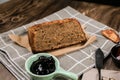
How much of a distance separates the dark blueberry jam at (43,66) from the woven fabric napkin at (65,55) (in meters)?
0.07

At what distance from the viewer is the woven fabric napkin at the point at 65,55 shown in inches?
35.9

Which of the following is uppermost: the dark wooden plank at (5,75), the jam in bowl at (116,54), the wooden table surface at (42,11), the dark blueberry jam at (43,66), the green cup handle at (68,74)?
the dark blueberry jam at (43,66)

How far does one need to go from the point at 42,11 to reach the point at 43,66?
1.50ft

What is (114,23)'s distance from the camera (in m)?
1.14

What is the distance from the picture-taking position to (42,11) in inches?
48.2

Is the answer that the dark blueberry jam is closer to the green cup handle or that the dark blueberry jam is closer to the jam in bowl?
the green cup handle

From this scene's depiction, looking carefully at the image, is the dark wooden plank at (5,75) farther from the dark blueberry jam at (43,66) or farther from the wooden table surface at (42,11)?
the wooden table surface at (42,11)

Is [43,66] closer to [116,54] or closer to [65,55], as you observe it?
[65,55]

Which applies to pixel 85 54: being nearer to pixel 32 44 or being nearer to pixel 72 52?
pixel 72 52

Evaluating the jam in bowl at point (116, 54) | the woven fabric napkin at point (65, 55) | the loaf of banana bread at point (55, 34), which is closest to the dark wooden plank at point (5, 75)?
the woven fabric napkin at point (65, 55)

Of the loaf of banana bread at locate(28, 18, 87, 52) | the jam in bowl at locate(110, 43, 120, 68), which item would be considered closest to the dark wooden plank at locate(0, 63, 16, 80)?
the loaf of banana bread at locate(28, 18, 87, 52)

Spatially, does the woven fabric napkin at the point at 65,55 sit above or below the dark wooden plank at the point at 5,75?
Result: above

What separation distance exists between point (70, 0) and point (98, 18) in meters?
0.20

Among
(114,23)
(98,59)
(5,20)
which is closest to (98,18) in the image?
(114,23)
